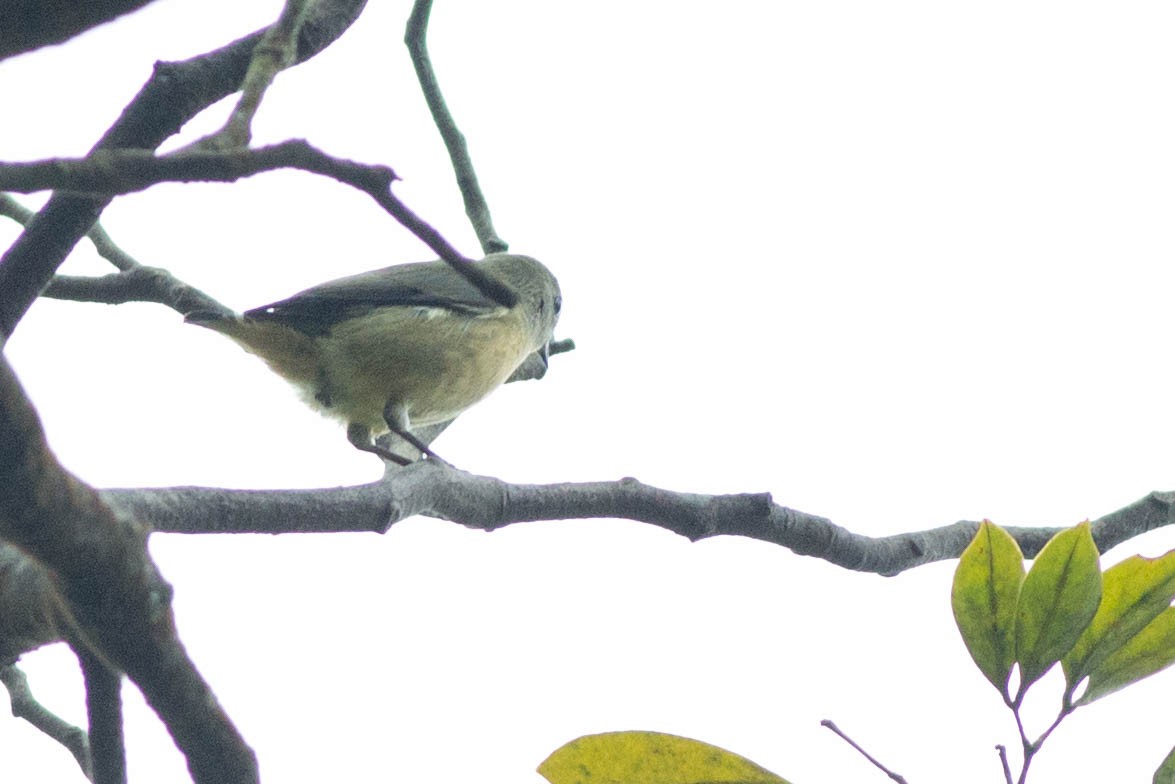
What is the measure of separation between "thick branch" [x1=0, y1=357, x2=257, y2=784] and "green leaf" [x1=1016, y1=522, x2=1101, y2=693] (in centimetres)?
102

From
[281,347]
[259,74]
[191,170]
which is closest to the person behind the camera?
[191,170]

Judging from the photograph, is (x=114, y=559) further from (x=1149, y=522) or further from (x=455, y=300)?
(x=455, y=300)

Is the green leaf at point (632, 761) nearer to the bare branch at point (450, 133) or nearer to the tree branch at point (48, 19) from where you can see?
the tree branch at point (48, 19)

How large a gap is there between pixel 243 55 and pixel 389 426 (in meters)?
2.60

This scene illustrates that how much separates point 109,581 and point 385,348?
3.78 metres

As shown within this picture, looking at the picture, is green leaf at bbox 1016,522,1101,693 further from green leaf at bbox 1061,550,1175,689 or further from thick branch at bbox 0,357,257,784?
thick branch at bbox 0,357,257,784

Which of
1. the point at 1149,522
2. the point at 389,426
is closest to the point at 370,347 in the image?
the point at 389,426

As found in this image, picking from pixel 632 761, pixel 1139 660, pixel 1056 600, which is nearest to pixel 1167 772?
pixel 1139 660

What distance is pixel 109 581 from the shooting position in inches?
44.6

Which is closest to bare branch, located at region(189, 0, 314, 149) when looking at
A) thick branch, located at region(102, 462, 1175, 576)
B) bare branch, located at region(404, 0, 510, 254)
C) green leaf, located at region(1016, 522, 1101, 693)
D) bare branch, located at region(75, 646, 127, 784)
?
bare branch, located at region(75, 646, 127, 784)

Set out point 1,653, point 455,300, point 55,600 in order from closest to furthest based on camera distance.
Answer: point 55,600 < point 1,653 < point 455,300

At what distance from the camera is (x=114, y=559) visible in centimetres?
113

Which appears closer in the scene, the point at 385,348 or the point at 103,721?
the point at 103,721

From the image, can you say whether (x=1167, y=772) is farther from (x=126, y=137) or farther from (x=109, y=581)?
(x=126, y=137)
